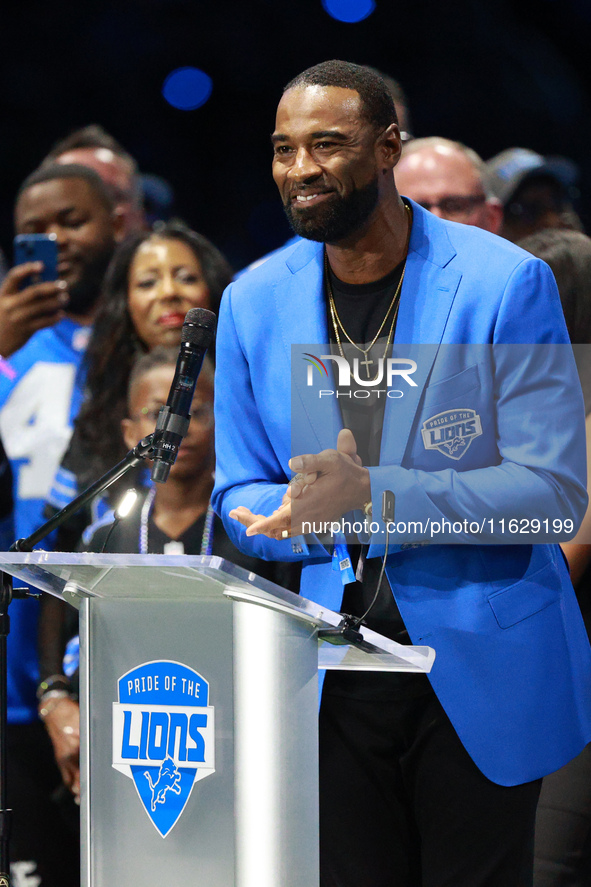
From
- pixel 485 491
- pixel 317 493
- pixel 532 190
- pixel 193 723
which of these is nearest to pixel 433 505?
pixel 485 491

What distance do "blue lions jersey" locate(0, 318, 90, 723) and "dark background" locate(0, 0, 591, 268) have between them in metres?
0.45

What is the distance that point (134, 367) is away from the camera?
3.40 m

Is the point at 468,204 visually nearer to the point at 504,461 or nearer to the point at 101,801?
the point at 504,461

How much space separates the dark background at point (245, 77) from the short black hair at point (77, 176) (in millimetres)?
105

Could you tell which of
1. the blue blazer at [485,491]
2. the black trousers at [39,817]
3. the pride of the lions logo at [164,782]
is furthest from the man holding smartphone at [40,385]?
the pride of the lions logo at [164,782]

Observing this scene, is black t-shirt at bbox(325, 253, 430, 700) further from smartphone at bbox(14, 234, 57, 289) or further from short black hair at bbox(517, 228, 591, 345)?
smartphone at bbox(14, 234, 57, 289)

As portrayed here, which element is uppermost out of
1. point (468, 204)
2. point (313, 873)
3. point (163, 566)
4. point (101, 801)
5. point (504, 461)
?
point (468, 204)

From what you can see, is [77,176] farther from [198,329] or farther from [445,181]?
[198,329]

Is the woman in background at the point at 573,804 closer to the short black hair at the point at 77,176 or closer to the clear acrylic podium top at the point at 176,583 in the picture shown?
the clear acrylic podium top at the point at 176,583

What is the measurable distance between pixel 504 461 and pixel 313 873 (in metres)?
0.77

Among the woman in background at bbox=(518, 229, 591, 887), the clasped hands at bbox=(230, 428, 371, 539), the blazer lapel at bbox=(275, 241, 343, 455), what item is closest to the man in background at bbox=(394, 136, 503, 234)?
the woman in background at bbox=(518, 229, 591, 887)

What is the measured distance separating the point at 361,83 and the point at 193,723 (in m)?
1.20

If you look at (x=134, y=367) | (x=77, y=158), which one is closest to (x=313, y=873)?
(x=134, y=367)

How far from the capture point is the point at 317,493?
5.74 feet
